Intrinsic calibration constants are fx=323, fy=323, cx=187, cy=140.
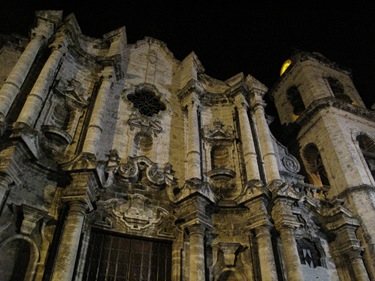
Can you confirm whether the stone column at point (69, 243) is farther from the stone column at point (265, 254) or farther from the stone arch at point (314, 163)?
the stone arch at point (314, 163)

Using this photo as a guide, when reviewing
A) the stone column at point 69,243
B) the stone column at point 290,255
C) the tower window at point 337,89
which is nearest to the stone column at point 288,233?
the stone column at point 290,255

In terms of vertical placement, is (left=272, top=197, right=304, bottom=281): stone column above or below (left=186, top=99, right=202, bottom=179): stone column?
below

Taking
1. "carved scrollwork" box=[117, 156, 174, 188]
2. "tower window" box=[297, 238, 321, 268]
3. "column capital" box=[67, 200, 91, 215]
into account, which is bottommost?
"tower window" box=[297, 238, 321, 268]

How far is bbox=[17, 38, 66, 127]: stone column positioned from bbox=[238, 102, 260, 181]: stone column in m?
7.27

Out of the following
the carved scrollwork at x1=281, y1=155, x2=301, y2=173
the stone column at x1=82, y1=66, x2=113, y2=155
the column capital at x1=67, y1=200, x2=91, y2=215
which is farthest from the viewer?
the carved scrollwork at x1=281, y1=155, x2=301, y2=173

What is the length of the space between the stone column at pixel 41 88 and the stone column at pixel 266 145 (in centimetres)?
793

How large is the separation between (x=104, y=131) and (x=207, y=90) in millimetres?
6131

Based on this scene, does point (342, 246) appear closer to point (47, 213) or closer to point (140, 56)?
point (47, 213)

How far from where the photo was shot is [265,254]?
934cm

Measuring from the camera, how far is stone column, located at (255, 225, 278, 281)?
8.96m

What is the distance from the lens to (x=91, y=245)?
29.6 feet

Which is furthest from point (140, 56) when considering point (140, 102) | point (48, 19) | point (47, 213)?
point (47, 213)

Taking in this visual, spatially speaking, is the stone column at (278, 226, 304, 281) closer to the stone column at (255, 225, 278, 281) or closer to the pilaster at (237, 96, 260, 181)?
the stone column at (255, 225, 278, 281)

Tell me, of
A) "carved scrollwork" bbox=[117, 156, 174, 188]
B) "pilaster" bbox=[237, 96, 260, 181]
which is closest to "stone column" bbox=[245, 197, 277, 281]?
"pilaster" bbox=[237, 96, 260, 181]
